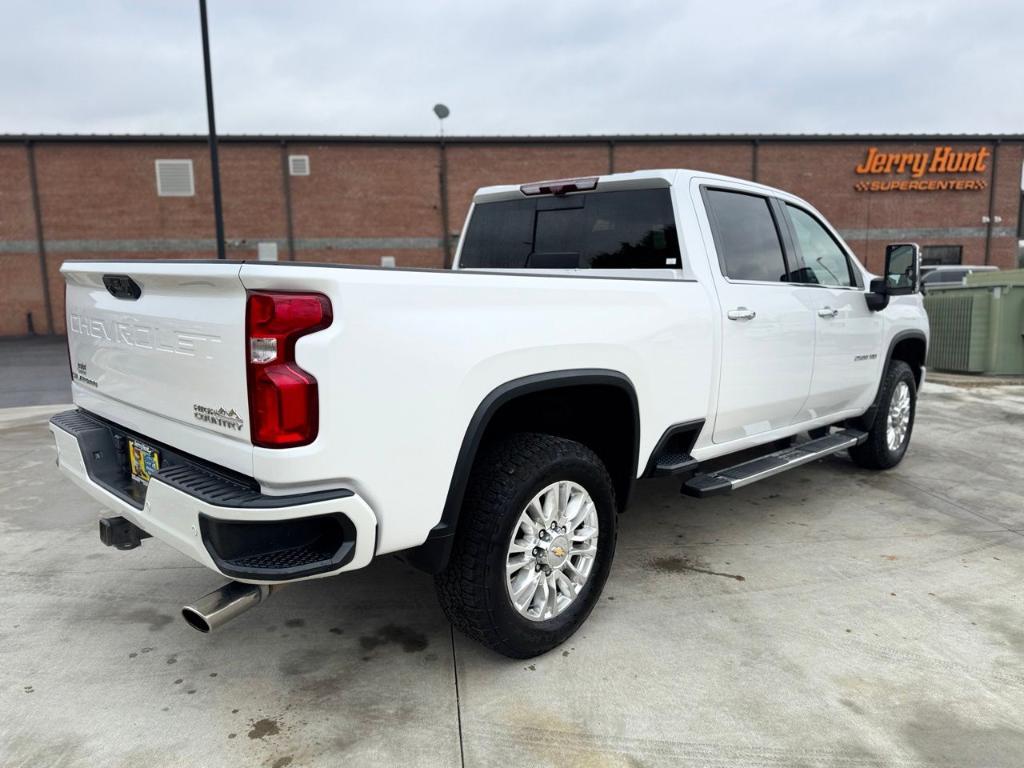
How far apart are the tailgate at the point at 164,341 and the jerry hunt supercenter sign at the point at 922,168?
29.3 meters

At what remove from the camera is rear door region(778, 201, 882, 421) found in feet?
14.5

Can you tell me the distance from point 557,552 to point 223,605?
4.09 ft

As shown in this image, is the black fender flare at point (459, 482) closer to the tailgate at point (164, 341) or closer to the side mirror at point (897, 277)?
the tailgate at point (164, 341)

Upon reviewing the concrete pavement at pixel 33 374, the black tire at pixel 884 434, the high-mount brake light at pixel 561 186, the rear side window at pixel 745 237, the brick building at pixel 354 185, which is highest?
the brick building at pixel 354 185

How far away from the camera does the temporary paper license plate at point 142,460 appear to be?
2646 millimetres

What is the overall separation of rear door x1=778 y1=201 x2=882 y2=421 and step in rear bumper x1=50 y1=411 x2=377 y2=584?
319 cm

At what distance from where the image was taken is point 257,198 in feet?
83.6

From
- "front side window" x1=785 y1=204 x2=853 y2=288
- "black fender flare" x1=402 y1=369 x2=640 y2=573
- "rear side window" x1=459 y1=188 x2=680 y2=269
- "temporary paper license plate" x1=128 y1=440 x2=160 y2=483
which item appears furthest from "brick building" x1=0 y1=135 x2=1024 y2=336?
"black fender flare" x1=402 y1=369 x2=640 y2=573

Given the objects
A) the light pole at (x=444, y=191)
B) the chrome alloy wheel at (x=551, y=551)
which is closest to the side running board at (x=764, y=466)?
the chrome alloy wheel at (x=551, y=551)

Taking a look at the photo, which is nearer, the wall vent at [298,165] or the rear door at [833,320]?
the rear door at [833,320]

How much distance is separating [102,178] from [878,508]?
27.2 meters

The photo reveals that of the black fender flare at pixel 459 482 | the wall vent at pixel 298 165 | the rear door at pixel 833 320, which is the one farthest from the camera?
the wall vent at pixel 298 165

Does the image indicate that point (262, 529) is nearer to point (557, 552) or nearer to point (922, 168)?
point (557, 552)

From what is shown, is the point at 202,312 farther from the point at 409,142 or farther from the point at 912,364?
the point at 409,142
